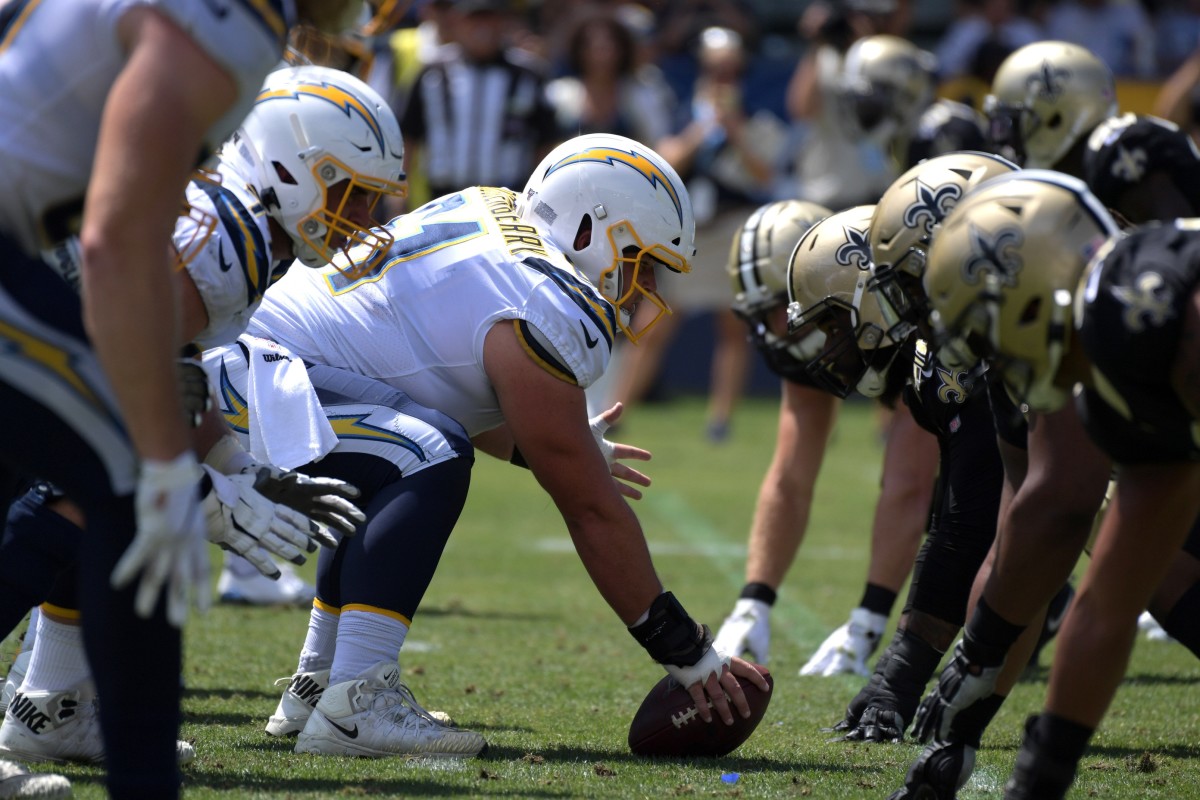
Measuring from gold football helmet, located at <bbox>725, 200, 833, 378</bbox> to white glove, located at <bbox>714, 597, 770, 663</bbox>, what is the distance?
0.70 meters

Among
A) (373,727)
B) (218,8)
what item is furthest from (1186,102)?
(218,8)

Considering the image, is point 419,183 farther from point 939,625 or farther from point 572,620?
point 939,625

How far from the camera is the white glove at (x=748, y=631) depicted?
15.0 ft

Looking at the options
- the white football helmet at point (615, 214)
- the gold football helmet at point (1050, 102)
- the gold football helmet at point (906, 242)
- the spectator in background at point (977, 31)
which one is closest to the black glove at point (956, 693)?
the gold football helmet at point (906, 242)

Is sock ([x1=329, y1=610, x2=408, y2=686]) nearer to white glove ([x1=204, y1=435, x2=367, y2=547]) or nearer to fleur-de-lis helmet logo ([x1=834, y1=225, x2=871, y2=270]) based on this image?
white glove ([x1=204, y1=435, x2=367, y2=547])

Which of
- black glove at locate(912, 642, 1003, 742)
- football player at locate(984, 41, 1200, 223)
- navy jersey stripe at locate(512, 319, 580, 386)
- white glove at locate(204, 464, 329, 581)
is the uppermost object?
football player at locate(984, 41, 1200, 223)

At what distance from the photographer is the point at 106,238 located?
7.14 feet

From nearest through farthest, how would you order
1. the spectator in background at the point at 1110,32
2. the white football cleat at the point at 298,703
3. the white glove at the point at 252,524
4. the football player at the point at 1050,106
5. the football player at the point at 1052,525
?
the white glove at the point at 252,524
the football player at the point at 1052,525
the white football cleat at the point at 298,703
the football player at the point at 1050,106
the spectator in background at the point at 1110,32

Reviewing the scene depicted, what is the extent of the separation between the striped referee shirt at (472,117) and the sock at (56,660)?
17.7ft

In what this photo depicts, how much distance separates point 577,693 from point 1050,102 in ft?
7.77

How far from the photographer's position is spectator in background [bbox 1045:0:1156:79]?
11.7 meters

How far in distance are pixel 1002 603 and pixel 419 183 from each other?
6.91 metres

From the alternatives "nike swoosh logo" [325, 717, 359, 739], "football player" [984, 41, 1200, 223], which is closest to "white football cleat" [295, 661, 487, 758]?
"nike swoosh logo" [325, 717, 359, 739]

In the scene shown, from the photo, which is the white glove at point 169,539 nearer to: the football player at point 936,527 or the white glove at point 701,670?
the white glove at point 701,670
